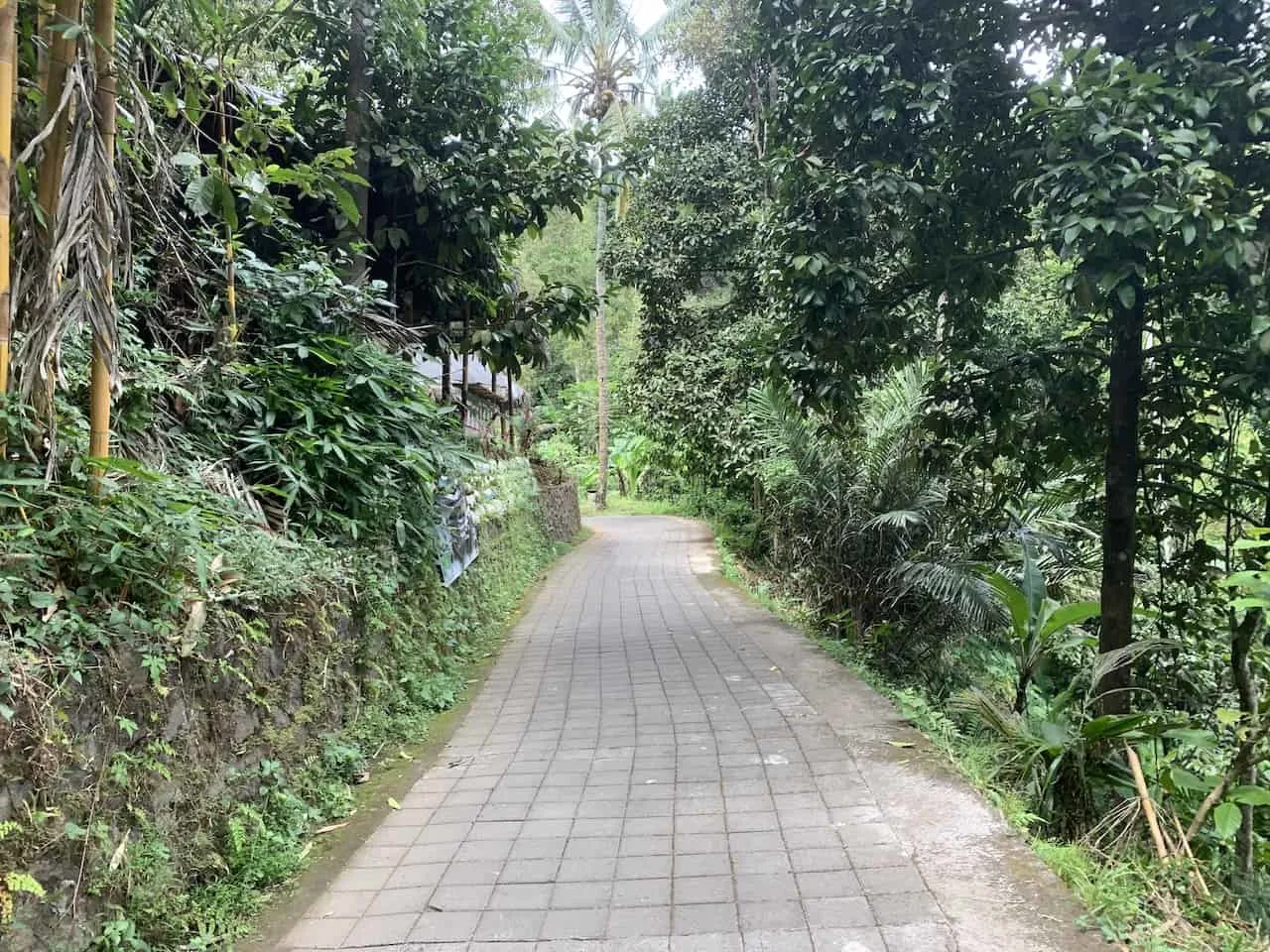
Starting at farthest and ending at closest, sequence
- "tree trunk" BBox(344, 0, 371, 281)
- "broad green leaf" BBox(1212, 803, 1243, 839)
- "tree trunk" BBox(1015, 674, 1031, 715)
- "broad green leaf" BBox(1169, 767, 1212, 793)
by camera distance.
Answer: "tree trunk" BBox(344, 0, 371, 281)
"tree trunk" BBox(1015, 674, 1031, 715)
"broad green leaf" BBox(1169, 767, 1212, 793)
"broad green leaf" BBox(1212, 803, 1243, 839)

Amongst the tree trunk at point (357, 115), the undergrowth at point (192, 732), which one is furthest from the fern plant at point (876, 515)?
the undergrowth at point (192, 732)

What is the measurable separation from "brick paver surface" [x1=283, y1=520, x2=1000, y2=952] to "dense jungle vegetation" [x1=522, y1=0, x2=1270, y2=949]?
0.82m

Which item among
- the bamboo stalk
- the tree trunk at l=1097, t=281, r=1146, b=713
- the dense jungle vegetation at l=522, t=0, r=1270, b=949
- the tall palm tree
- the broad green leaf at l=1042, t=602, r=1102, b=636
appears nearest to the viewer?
the bamboo stalk

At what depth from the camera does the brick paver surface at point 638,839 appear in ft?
9.32

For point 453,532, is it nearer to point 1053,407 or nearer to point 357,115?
point 357,115

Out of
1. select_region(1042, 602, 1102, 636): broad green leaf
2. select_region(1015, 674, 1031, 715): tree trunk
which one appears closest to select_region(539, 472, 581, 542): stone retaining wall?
select_region(1015, 674, 1031, 715): tree trunk

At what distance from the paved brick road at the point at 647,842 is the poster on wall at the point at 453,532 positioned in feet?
3.81

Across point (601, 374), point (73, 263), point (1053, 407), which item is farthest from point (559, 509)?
point (73, 263)

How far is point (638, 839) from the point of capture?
3521 mm

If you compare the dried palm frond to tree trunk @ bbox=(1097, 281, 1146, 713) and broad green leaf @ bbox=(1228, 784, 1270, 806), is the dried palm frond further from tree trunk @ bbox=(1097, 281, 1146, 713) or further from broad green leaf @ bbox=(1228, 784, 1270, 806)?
tree trunk @ bbox=(1097, 281, 1146, 713)

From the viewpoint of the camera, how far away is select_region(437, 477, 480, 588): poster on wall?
20.9ft

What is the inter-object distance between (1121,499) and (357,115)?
6.27 m

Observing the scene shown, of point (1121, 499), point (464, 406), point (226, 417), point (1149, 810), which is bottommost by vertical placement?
point (1149, 810)

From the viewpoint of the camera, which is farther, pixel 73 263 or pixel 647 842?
pixel 647 842
